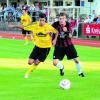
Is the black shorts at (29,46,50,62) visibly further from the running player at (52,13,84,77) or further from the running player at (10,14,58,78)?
the running player at (52,13,84,77)

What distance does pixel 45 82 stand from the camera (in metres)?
14.7

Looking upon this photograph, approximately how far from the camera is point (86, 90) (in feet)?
44.0

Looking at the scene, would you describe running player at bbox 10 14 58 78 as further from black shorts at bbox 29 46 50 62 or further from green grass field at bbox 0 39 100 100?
green grass field at bbox 0 39 100 100

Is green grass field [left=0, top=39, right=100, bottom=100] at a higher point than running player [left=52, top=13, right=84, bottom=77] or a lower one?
lower

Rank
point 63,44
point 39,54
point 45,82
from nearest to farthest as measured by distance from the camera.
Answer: point 45,82 → point 39,54 → point 63,44

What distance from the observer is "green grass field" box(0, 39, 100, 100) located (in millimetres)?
12523

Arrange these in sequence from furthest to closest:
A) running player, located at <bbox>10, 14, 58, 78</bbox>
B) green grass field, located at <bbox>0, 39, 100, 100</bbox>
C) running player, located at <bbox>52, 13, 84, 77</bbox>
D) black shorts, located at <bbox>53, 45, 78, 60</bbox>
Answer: black shorts, located at <bbox>53, 45, 78, 60</bbox>
running player, located at <bbox>52, 13, 84, 77</bbox>
running player, located at <bbox>10, 14, 58, 78</bbox>
green grass field, located at <bbox>0, 39, 100, 100</bbox>

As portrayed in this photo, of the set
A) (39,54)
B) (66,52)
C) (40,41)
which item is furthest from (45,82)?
(66,52)

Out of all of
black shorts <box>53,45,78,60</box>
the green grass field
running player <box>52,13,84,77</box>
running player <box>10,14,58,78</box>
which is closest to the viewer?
the green grass field

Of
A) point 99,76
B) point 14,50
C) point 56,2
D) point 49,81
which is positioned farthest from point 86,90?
point 56,2

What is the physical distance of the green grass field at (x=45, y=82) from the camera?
41.1 feet

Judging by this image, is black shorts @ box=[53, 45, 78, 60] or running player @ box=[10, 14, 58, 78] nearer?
running player @ box=[10, 14, 58, 78]

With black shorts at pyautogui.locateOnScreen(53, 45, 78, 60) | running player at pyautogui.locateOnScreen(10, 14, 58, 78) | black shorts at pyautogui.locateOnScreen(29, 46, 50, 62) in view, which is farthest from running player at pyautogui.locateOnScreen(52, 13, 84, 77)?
black shorts at pyautogui.locateOnScreen(29, 46, 50, 62)

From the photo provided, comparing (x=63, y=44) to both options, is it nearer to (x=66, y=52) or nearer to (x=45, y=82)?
(x=66, y=52)
